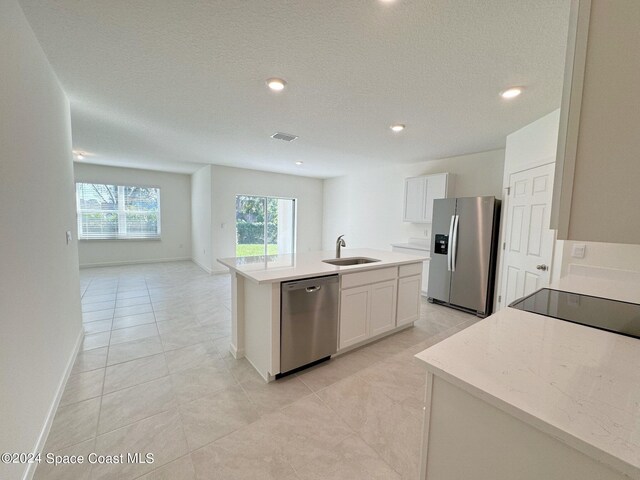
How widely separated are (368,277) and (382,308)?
0.46 metres

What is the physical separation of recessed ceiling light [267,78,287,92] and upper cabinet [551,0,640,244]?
1913 millimetres

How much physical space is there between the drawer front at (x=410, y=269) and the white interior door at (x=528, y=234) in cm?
118

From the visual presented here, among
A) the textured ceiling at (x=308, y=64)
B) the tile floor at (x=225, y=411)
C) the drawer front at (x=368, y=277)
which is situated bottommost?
the tile floor at (x=225, y=411)

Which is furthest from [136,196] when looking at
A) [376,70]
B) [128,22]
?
[376,70]

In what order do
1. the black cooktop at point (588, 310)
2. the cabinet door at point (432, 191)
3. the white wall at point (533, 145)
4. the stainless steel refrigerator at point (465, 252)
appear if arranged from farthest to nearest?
the cabinet door at point (432, 191) → the stainless steel refrigerator at point (465, 252) → the white wall at point (533, 145) → the black cooktop at point (588, 310)

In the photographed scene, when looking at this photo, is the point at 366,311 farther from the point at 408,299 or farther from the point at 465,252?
the point at 465,252

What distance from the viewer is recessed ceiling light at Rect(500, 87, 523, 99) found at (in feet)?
7.20

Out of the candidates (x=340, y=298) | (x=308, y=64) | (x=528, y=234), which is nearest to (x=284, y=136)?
(x=308, y=64)

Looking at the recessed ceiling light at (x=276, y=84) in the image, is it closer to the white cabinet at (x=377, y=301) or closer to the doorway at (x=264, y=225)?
the white cabinet at (x=377, y=301)

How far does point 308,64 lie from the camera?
193 cm

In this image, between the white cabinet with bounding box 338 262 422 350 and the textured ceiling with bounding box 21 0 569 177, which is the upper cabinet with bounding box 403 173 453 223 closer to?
the textured ceiling with bounding box 21 0 569 177

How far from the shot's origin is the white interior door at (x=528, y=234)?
279cm

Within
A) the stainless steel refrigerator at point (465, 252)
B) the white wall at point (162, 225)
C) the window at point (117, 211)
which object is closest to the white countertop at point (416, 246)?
the stainless steel refrigerator at point (465, 252)

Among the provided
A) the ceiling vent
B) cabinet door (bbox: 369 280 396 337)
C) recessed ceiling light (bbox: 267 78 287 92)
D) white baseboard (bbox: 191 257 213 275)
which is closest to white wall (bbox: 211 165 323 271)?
white baseboard (bbox: 191 257 213 275)
